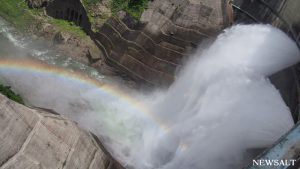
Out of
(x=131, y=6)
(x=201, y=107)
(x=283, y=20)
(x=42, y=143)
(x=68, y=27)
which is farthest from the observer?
(x=68, y=27)

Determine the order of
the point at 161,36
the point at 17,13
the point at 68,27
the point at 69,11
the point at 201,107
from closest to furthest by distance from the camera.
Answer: the point at 201,107, the point at 161,36, the point at 68,27, the point at 69,11, the point at 17,13

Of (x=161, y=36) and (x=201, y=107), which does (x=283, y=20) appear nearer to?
(x=161, y=36)

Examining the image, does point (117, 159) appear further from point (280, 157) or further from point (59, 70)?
point (280, 157)

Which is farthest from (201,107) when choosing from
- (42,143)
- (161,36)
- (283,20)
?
(42,143)

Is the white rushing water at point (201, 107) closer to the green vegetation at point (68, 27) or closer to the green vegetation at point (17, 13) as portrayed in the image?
the green vegetation at point (68, 27)

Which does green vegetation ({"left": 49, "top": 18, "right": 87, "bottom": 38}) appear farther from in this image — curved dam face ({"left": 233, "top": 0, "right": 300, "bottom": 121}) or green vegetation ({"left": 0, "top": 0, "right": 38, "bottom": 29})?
curved dam face ({"left": 233, "top": 0, "right": 300, "bottom": 121})

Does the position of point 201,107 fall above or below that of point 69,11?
above
